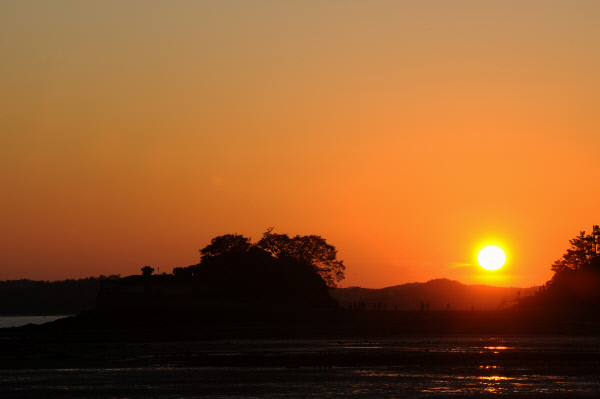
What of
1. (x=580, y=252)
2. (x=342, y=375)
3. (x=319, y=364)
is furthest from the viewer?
(x=580, y=252)

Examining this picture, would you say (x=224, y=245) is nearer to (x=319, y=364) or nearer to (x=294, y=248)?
(x=294, y=248)

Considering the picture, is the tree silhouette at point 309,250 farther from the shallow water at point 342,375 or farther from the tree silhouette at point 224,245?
the shallow water at point 342,375

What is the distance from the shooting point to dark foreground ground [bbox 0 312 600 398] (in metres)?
33.8

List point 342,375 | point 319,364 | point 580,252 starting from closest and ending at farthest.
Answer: point 342,375 < point 319,364 < point 580,252

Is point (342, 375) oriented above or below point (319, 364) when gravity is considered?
below

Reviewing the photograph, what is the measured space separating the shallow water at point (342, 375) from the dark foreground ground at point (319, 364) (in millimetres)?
53

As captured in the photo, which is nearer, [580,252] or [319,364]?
[319,364]

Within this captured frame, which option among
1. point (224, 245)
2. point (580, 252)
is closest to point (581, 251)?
point (580, 252)

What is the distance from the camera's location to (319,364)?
44.2 metres

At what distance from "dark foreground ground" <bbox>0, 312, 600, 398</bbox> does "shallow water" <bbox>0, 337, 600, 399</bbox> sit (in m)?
0.05

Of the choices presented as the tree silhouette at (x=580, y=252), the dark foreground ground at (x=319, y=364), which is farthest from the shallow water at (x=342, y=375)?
the tree silhouette at (x=580, y=252)

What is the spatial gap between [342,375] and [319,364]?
18.2 feet

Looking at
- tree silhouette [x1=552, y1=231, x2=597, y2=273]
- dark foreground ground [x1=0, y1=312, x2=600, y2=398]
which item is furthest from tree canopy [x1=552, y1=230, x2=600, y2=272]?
dark foreground ground [x1=0, y1=312, x2=600, y2=398]

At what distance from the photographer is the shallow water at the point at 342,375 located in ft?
108
